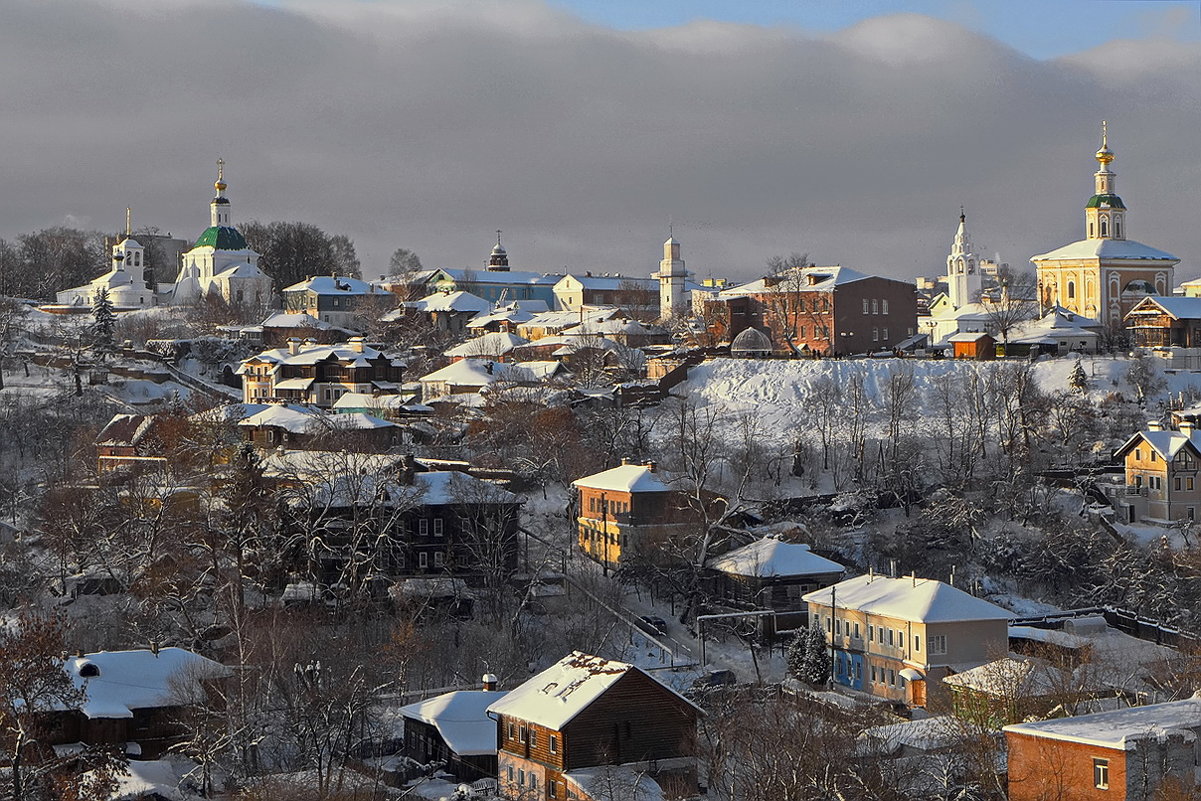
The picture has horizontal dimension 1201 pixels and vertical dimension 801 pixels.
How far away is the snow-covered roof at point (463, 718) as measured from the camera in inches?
1253

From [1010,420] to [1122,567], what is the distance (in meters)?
8.49

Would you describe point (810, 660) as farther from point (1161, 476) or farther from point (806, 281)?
point (806, 281)

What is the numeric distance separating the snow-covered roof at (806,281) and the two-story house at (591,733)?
3663cm

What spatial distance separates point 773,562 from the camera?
44.0m

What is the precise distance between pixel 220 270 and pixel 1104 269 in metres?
44.5

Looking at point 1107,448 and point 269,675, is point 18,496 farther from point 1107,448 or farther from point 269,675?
point 1107,448

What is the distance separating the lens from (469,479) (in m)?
46.2

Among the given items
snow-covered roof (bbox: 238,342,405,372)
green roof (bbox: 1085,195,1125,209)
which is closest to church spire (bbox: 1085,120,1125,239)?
green roof (bbox: 1085,195,1125,209)

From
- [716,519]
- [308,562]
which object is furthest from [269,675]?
[716,519]

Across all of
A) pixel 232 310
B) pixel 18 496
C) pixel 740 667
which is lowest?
pixel 740 667

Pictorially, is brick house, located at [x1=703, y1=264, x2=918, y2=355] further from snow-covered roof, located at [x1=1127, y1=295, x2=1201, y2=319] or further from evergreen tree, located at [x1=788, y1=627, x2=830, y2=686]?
evergreen tree, located at [x1=788, y1=627, x2=830, y2=686]

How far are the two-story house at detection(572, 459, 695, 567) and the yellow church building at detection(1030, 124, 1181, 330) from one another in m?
29.0

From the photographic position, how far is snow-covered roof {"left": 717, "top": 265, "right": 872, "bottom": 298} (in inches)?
2611

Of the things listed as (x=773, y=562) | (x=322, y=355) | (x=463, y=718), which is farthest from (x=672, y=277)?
(x=463, y=718)
